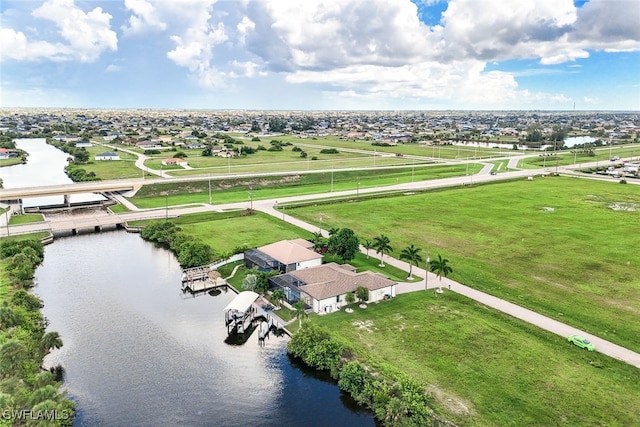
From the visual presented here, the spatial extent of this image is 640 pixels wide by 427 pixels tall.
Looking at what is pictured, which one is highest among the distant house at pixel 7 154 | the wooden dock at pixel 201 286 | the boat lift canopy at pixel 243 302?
the distant house at pixel 7 154

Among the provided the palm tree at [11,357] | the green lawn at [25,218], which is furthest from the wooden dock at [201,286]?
the green lawn at [25,218]

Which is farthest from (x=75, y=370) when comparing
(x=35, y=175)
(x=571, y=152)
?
(x=571, y=152)

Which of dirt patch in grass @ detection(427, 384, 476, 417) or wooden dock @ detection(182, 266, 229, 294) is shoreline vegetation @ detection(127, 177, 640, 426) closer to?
dirt patch in grass @ detection(427, 384, 476, 417)

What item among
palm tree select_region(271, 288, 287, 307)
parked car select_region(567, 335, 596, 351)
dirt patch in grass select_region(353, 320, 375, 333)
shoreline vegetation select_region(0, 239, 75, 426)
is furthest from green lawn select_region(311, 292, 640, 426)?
shoreline vegetation select_region(0, 239, 75, 426)

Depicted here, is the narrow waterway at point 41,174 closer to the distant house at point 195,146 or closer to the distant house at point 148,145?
the distant house at point 148,145

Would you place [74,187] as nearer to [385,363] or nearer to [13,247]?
[13,247]

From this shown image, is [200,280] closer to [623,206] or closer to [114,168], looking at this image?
[623,206]

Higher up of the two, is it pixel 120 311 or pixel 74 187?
pixel 74 187
